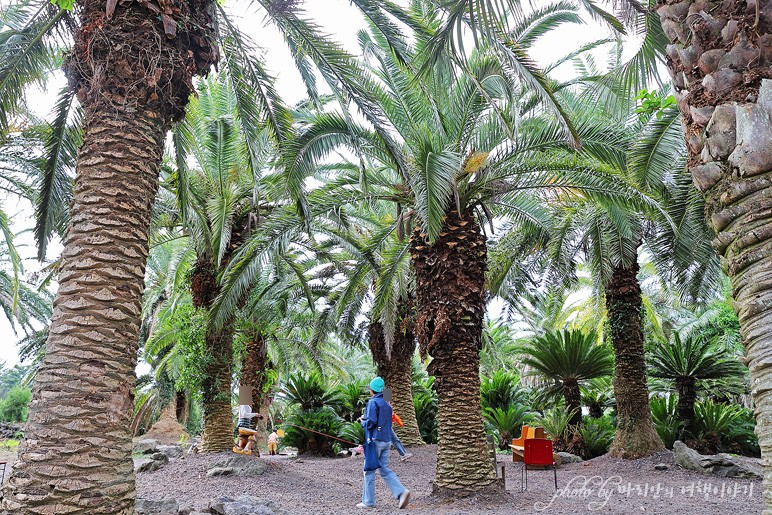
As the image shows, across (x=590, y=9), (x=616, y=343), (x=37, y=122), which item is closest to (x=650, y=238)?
(x=616, y=343)

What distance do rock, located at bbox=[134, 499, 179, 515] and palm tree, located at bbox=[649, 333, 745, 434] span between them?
37.9 ft

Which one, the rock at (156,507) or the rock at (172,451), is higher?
the rock at (172,451)

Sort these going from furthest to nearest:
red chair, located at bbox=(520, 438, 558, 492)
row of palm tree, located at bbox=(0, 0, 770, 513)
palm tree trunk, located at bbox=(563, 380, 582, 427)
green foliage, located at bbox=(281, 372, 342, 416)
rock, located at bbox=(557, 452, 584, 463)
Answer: green foliage, located at bbox=(281, 372, 342, 416), palm tree trunk, located at bbox=(563, 380, 582, 427), rock, located at bbox=(557, 452, 584, 463), red chair, located at bbox=(520, 438, 558, 492), row of palm tree, located at bbox=(0, 0, 770, 513)

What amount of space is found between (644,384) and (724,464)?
7.58ft

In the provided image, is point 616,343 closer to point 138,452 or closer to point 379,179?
point 379,179

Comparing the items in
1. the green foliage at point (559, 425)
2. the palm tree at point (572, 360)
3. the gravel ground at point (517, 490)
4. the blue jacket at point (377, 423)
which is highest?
the palm tree at point (572, 360)

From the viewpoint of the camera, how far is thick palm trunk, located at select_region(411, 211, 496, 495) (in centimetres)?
875

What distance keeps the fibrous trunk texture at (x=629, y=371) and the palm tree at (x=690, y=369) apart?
84.8 inches

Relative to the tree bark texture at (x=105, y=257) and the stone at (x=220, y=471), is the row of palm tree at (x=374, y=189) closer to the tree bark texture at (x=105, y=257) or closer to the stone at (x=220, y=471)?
the tree bark texture at (x=105, y=257)

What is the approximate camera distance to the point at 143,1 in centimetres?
523

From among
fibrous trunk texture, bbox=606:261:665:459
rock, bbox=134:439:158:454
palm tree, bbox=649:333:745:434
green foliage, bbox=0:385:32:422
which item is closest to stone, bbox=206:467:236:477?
rock, bbox=134:439:158:454

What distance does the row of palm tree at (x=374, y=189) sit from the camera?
4531 millimetres

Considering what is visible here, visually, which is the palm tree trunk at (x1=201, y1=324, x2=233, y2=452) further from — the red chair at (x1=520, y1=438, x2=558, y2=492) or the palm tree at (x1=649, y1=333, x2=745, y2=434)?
the palm tree at (x1=649, y1=333, x2=745, y2=434)

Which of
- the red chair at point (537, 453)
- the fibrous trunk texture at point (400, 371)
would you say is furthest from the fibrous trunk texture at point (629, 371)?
the fibrous trunk texture at point (400, 371)
